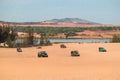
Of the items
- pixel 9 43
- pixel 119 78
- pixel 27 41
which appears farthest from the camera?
pixel 27 41

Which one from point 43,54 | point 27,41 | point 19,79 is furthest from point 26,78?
point 27,41

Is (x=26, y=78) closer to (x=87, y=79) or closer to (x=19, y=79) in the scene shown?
(x=19, y=79)

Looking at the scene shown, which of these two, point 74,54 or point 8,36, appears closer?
point 74,54

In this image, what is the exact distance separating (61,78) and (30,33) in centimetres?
10202

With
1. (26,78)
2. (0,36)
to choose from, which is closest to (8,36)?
(0,36)

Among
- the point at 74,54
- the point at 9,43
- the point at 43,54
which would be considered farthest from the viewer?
the point at 9,43

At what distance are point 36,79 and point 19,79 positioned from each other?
3.47 ft

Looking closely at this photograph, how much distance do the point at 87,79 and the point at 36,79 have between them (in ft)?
10.5

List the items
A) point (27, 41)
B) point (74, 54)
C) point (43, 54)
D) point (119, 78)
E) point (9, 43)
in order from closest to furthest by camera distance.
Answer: point (119, 78), point (43, 54), point (74, 54), point (9, 43), point (27, 41)

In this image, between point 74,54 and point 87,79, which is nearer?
point 87,79

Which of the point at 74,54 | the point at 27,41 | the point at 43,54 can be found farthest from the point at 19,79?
the point at 27,41

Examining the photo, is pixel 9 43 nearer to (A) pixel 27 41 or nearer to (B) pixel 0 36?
(B) pixel 0 36

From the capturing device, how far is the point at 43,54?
5831cm

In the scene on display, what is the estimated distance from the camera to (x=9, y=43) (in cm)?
10750
